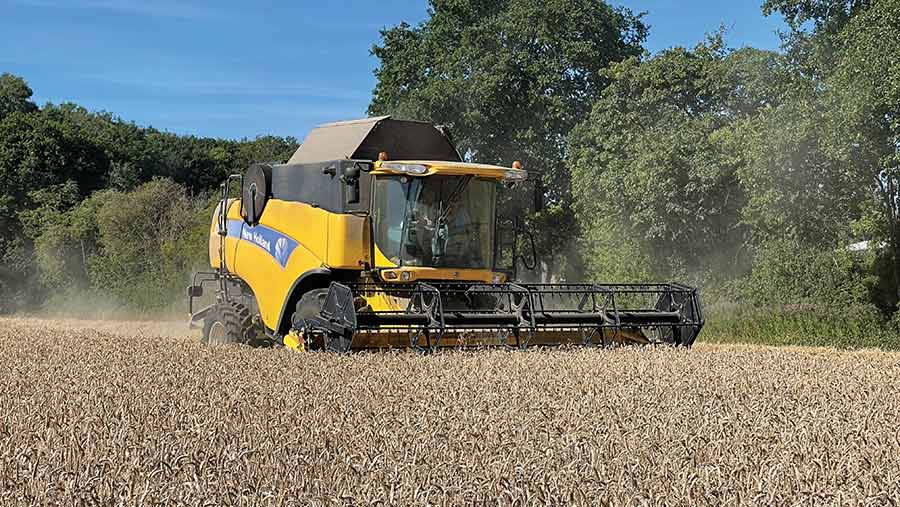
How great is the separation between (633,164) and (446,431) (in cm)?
2052

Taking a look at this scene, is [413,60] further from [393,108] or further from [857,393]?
[857,393]

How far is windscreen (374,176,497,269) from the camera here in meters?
12.2

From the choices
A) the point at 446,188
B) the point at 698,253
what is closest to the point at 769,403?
the point at 446,188

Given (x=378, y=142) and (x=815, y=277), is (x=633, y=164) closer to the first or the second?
(x=815, y=277)

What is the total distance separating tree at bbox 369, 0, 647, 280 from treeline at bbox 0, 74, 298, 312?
27.5ft

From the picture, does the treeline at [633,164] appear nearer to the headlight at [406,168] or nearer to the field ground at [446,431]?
the headlight at [406,168]

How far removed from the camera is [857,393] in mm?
8297

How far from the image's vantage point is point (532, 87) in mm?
33375

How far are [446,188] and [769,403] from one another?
225 inches

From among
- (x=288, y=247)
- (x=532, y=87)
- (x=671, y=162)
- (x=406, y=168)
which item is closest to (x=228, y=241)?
(x=288, y=247)

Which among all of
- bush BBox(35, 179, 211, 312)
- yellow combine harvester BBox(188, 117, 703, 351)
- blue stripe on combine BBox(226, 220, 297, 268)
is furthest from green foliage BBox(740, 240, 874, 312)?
bush BBox(35, 179, 211, 312)

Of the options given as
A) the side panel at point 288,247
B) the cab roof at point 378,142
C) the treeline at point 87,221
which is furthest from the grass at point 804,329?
the treeline at point 87,221

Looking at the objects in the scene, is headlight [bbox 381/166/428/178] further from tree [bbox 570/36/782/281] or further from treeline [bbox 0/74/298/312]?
treeline [bbox 0/74/298/312]

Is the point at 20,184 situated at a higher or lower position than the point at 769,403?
higher
